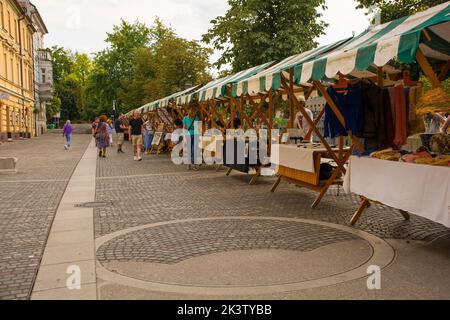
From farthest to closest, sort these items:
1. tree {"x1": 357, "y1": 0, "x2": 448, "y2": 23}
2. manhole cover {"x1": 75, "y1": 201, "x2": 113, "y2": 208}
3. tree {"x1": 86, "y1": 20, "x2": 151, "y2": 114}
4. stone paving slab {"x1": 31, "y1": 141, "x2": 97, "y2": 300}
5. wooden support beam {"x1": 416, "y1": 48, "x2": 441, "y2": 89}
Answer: tree {"x1": 86, "y1": 20, "x2": 151, "y2": 114}, tree {"x1": 357, "y1": 0, "x2": 448, "y2": 23}, manhole cover {"x1": 75, "y1": 201, "x2": 113, "y2": 208}, wooden support beam {"x1": 416, "y1": 48, "x2": 441, "y2": 89}, stone paving slab {"x1": 31, "y1": 141, "x2": 97, "y2": 300}

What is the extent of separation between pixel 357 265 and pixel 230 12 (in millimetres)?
19100

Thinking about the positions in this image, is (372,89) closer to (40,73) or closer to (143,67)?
(143,67)

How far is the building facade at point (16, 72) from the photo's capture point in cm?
3484

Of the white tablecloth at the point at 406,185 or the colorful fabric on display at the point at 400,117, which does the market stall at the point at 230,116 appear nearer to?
the white tablecloth at the point at 406,185

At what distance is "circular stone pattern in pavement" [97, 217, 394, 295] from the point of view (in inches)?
167

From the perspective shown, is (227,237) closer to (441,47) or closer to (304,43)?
(441,47)

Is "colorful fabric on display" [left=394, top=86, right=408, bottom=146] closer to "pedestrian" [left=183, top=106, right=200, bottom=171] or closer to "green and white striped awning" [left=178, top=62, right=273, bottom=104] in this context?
"green and white striped awning" [left=178, top=62, right=273, bottom=104]

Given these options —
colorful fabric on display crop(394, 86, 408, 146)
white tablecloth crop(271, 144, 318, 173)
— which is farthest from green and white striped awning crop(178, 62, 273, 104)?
colorful fabric on display crop(394, 86, 408, 146)

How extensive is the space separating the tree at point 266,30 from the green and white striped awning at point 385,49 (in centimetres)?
1228

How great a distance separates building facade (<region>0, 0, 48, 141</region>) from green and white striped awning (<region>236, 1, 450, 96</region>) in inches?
972

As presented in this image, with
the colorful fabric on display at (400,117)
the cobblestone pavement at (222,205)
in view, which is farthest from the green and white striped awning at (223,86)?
the colorful fabric on display at (400,117)

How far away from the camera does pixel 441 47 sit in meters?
6.76
